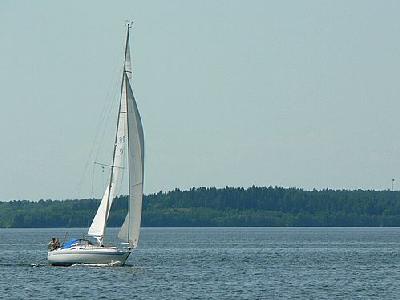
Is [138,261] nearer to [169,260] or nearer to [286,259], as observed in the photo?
[169,260]

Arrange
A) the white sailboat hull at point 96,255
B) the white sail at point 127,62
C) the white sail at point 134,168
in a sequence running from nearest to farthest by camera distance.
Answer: the white sail at point 134,168 → the white sailboat hull at point 96,255 → the white sail at point 127,62

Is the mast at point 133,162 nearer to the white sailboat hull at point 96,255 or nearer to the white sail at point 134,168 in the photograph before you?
the white sail at point 134,168

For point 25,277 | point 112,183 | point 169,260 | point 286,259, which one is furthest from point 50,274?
point 286,259

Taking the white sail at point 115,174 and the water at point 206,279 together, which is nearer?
the water at point 206,279

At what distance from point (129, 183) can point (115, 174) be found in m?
1.52

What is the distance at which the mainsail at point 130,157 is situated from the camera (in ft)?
342

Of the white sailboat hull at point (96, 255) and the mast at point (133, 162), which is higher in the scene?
the mast at point (133, 162)

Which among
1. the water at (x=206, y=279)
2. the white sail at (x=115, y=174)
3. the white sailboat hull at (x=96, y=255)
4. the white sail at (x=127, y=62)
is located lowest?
the water at (x=206, y=279)

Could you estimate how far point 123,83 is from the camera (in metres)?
106

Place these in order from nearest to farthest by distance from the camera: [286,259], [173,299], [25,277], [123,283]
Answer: [173,299], [123,283], [25,277], [286,259]

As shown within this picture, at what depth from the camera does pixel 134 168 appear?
104375 mm

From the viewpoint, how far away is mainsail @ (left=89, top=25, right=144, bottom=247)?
104250 millimetres

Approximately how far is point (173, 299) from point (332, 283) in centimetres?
1839

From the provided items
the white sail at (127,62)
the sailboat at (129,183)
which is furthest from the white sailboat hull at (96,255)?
the white sail at (127,62)
